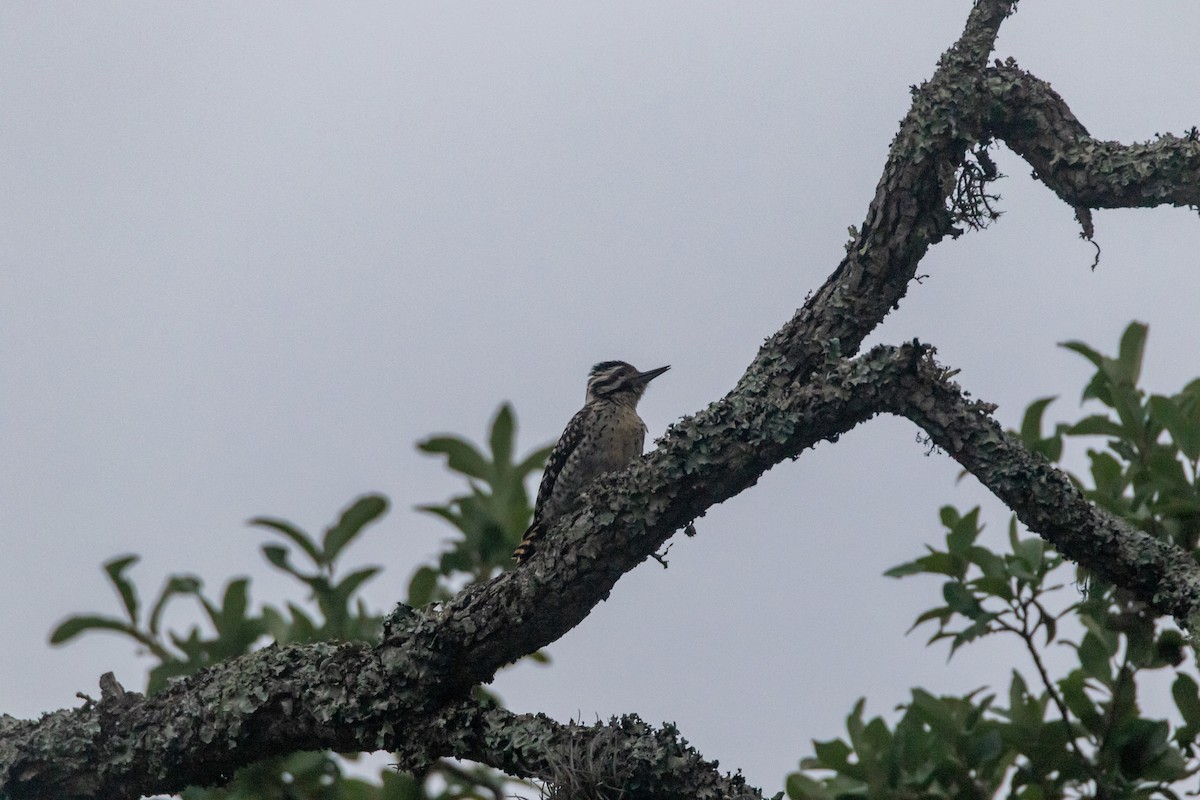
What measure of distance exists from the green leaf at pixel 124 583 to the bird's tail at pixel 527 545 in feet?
4.51

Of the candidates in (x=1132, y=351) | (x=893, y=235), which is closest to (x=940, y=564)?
(x=1132, y=351)

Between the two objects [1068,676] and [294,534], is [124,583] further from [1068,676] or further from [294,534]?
[1068,676]

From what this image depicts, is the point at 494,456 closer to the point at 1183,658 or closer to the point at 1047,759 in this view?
the point at 1047,759

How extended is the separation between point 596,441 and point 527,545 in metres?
1.45

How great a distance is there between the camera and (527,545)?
4.90 m

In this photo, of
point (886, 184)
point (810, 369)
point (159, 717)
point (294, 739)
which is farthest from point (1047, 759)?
point (159, 717)

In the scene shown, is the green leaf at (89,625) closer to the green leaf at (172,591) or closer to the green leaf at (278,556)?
the green leaf at (172,591)

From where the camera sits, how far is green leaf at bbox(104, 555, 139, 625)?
432 cm

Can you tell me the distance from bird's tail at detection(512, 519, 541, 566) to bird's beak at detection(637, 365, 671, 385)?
1706 mm

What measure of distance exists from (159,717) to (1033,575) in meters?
2.97

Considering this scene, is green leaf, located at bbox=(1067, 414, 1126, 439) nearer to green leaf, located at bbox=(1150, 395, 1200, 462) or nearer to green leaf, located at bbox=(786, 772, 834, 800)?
green leaf, located at bbox=(1150, 395, 1200, 462)

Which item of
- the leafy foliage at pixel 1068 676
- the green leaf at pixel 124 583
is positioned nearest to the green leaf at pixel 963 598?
the leafy foliage at pixel 1068 676

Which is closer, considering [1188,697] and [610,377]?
[1188,697]

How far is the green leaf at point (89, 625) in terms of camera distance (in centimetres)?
457
